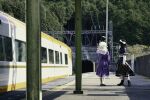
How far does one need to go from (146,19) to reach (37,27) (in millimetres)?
111726

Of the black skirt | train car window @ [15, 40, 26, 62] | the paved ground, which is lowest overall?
the paved ground

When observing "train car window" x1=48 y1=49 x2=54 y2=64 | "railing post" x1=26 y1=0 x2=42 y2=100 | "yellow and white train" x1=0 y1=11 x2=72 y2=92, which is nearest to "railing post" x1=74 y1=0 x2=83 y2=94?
"yellow and white train" x1=0 y1=11 x2=72 y2=92

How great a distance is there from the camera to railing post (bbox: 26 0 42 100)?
7988 mm

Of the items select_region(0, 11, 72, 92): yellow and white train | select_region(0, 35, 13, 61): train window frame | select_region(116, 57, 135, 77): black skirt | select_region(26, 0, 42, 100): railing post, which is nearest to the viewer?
select_region(26, 0, 42, 100): railing post

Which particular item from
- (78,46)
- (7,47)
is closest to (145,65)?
(78,46)

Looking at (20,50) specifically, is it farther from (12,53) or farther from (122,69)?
(122,69)

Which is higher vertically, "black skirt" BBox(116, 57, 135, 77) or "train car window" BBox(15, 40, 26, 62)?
"train car window" BBox(15, 40, 26, 62)

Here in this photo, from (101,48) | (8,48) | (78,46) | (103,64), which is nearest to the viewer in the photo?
(78,46)

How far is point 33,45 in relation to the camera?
801cm

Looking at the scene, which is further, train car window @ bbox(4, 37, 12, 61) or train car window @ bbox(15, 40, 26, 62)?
train car window @ bbox(15, 40, 26, 62)

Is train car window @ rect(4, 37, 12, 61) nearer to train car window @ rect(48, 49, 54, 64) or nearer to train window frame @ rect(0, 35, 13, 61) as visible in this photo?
train window frame @ rect(0, 35, 13, 61)

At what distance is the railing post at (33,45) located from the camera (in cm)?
799

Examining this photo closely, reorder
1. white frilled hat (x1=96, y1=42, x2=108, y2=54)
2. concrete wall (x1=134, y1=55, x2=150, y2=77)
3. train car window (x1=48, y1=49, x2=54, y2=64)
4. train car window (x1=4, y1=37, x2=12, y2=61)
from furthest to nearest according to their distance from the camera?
concrete wall (x1=134, y1=55, x2=150, y2=77) < train car window (x1=48, y1=49, x2=54, y2=64) < white frilled hat (x1=96, y1=42, x2=108, y2=54) < train car window (x1=4, y1=37, x2=12, y2=61)

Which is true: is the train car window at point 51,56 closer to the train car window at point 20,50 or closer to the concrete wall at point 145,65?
the concrete wall at point 145,65
